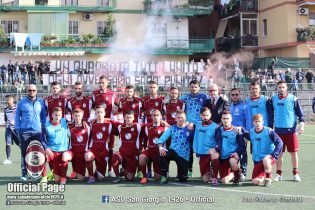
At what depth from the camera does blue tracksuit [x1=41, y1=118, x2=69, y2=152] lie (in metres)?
10.3

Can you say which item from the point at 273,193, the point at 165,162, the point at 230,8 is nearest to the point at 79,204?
the point at 165,162

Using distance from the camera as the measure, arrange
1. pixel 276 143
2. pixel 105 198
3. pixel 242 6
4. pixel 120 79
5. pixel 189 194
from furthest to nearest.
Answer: pixel 242 6, pixel 120 79, pixel 276 143, pixel 189 194, pixel 105 198

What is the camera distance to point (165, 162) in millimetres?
10273

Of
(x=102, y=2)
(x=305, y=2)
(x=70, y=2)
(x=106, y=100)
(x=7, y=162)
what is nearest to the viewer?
(x=106, y=100)

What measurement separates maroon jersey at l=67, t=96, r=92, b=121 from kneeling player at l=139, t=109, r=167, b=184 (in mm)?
1807

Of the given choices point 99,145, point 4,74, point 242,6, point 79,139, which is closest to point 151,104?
point 99,145

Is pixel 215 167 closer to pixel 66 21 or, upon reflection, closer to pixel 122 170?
pixel 122 170

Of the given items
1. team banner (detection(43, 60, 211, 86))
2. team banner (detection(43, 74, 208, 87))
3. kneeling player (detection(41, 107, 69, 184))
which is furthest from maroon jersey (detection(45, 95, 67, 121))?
team banner (detection(43, 60, 211, 86))

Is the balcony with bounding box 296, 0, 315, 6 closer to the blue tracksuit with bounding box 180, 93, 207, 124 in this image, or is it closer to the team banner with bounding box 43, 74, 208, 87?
the team banner with bounding box 43, 74, 208, 87

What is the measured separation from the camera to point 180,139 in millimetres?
10469

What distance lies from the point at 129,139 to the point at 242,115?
2436 millimetres

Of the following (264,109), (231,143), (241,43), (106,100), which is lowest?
(231,143)

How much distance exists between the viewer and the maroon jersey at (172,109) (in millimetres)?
11555

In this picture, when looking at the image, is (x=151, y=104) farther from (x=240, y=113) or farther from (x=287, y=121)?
(x=287, y=121)
